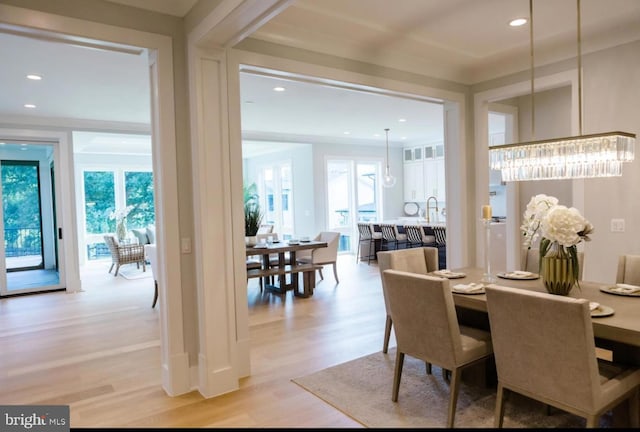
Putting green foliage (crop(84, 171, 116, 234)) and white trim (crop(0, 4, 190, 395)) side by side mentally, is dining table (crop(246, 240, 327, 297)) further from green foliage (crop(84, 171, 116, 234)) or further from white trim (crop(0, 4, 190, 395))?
green foliage (crop(84, 171, 116, 234))

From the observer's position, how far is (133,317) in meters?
5.18

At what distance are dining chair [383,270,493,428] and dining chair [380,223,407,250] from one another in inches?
214

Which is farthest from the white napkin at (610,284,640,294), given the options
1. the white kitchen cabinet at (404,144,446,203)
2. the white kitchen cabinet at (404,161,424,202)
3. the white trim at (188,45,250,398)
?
the white kitchen cabinet at (404,161,424,202)

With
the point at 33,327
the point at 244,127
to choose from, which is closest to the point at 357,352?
the point at 33,327

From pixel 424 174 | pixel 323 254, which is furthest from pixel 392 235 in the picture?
pixel 424 174

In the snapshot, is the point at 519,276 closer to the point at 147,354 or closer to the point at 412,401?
the point at 412,401

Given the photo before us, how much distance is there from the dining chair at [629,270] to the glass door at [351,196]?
7.18 m

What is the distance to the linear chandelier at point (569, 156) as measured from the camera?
274cm

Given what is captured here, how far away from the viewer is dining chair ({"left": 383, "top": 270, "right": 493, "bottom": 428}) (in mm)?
2447

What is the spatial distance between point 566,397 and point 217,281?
2152 millimetres

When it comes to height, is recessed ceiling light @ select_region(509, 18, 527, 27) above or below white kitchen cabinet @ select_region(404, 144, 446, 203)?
above

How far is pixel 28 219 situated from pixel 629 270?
25.3 ft

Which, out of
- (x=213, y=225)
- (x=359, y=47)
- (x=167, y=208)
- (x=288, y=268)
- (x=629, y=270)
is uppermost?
(x=359, y=47)

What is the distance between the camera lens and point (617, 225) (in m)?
3.85
